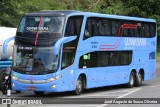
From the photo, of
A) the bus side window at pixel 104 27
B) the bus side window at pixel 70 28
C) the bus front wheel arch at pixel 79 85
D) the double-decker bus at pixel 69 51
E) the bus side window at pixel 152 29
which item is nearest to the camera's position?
the double-decker bus at pixel 69 51

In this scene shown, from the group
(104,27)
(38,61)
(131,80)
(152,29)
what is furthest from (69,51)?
(152,29)

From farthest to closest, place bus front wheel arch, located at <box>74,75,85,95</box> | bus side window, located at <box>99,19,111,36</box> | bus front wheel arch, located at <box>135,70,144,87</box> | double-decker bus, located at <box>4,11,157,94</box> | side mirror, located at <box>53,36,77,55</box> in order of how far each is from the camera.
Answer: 1. bus front wheel arch, located at <box>135,70,144,87</box>
2. bus side window, located at <box>99,19,111,36</box>
3. bus front wheel arch, located at <box>74,75,85,95</box>
4. double-decker bus, located at <box>4,11,157,94</box>
5. side mirror, located at <box>53,36,77,55</box>

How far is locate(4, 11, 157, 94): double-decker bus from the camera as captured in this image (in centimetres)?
2011

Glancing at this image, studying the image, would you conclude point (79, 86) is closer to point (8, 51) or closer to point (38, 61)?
point (38, 61)

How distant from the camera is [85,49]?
22.0 metres

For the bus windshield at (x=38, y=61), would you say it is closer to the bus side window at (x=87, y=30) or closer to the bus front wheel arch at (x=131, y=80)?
the bus side window at (x=87, y=30)

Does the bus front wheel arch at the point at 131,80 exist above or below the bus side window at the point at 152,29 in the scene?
below

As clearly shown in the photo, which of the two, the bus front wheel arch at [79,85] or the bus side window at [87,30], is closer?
the bus front wheel arch at [79,85]

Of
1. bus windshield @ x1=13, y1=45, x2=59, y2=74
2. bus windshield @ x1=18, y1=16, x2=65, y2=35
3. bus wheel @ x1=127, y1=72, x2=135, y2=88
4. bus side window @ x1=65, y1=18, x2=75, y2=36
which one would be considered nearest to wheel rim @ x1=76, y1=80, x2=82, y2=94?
bus windshield @ x1=13, y1=45, x2=59, y2=74

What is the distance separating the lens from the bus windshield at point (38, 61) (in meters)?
20.1

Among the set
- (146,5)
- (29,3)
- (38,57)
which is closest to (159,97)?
(38,57)

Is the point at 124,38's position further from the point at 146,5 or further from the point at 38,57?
the point at 146,5

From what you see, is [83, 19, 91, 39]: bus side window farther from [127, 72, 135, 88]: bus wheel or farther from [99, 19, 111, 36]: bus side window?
[127, 72, 135, 88]: bus wheel

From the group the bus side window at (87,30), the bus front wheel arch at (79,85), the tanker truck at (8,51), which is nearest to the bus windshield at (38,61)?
the bus front wheel arch at (79,85)
